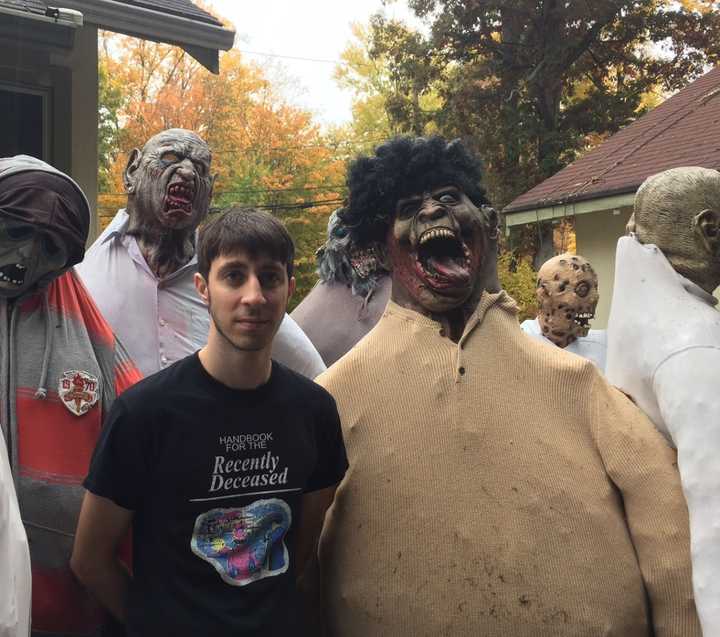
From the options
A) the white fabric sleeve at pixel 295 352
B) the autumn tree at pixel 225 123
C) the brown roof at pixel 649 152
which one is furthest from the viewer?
the autumn tree at pixel 225 123

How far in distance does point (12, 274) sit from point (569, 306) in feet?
10.1

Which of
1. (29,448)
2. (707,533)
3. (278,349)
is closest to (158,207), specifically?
(278,349)

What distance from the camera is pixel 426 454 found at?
8.54 feet

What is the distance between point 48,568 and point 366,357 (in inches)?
40.1

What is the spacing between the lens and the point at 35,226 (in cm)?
275

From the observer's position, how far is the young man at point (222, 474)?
2.32 m

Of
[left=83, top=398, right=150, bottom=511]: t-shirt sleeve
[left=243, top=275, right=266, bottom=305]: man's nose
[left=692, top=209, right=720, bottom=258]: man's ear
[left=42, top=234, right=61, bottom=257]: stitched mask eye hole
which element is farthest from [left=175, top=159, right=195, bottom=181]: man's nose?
[left=692, top=209, right=720, bottom=258]: man's ear

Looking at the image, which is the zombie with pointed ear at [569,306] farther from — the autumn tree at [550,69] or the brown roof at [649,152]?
the autumn tree at [550,69]

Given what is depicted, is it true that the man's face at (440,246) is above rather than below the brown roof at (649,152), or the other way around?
below

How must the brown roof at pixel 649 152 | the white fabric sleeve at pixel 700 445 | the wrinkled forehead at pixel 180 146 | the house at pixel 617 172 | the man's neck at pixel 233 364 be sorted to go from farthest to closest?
1. the house at pixel 617 172
2. the brown roof at pixel 649 152
3. the wrinkled forehead at pixel 180 146
4. the man's neck at pixel 233 364
5. the white fabric sleeve at pixel 700 445

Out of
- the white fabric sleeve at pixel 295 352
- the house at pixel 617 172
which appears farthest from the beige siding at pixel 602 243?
the white fabric sleeve at pixel 295 352

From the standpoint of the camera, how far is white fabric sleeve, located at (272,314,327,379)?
3.87m

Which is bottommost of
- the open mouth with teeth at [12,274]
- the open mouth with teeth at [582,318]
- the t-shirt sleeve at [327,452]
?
the t-shirt sleeve at [327,452]

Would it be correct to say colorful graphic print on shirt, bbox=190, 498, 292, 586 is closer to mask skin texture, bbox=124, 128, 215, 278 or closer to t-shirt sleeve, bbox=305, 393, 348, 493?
t-shirt sleeve, bbox=305, 393, 348, 493
